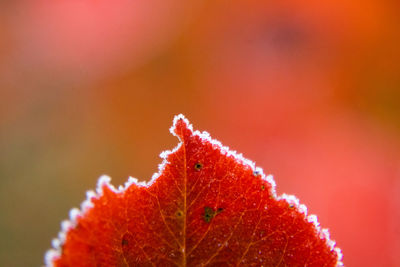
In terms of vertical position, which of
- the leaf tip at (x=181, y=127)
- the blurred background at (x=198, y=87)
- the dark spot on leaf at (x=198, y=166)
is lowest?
the dark spot on leaf at (x=198, y=166)

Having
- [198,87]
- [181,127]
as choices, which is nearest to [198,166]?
[181,127]

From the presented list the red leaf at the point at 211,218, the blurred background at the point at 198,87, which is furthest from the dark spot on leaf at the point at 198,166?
the blurred background at the point at 198,87

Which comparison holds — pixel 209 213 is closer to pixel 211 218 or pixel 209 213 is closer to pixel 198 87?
pixel 211 218

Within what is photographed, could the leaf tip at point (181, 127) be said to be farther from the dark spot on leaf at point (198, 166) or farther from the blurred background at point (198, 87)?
the blurred background at point (198, 87)

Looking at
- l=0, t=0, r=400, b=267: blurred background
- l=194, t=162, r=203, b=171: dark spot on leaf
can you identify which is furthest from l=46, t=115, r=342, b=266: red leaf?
l=0, t=0, r=400, b=267: blurred background

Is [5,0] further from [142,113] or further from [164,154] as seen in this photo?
[164,154]

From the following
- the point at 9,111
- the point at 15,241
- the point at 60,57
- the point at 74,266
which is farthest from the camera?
the point at 60,57

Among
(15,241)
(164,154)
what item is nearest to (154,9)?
(15,241)
